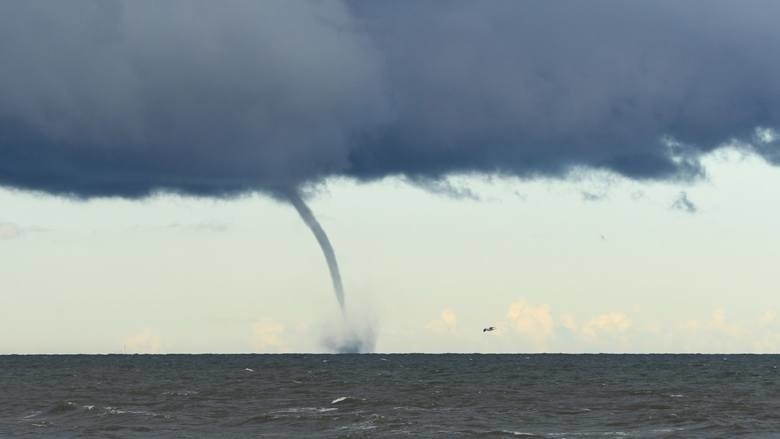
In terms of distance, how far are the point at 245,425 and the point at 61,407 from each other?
22490 mm

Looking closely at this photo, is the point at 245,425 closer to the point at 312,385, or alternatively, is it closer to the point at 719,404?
the point at 719,404

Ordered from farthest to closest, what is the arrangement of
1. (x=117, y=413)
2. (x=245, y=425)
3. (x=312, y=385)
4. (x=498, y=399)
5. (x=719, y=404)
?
(x=312, y=385) → (x=498, y=399) → (x=719, y=404) → (x=117, y=413) → (x=245, y=425)

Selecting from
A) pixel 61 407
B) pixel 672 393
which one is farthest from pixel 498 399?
pixel 61 407

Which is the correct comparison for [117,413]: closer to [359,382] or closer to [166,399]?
[166,399]

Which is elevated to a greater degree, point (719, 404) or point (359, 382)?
point (359, 382)

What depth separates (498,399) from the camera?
95.2 meters

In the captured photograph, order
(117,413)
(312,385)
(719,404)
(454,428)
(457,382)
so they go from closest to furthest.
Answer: (454,428) < (117,413) < (719,404) < (312,385) < (457,382)

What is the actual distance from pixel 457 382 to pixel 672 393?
1353 inches

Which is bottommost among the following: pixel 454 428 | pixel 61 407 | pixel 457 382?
pixel 454 428

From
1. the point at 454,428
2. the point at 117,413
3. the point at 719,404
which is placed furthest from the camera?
the point at 719,404

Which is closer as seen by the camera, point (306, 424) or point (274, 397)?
point (306, 424)

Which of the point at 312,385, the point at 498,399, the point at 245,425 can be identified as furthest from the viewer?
the point at 312,385

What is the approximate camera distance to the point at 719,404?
3354 inches

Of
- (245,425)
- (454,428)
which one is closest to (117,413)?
(245,425)
